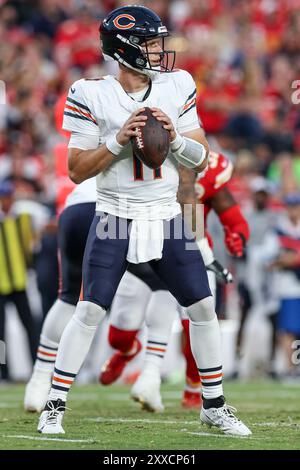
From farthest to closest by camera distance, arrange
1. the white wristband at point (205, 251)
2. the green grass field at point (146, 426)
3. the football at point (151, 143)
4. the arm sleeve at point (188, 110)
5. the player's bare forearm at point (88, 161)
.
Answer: the white wristband at point (205, 251), the arm sleeve at point (188, 110), the player's bare forearm at point (88, 161), the football at point (151, 143), the green grass field at point (146, 426)

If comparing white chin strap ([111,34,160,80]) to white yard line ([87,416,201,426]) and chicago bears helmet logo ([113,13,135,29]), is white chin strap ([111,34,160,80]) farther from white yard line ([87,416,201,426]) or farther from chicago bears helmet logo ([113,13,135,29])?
white yard line ([87,416,201,426])

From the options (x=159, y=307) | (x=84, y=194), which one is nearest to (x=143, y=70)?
(x=84, y=194)

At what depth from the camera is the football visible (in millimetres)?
4805

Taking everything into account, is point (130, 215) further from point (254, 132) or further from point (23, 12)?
point (23, 12)

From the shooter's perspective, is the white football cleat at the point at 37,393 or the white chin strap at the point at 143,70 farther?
the white football cleat at the point at 37,393

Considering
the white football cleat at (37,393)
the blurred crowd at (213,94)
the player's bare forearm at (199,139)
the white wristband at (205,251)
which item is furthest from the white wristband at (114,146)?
the blurred crowd at (213,94)

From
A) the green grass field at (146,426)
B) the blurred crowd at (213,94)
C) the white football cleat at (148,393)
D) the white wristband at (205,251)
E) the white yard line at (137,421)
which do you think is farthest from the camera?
the blurred crowd at (213,94)

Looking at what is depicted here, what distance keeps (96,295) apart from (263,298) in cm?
606

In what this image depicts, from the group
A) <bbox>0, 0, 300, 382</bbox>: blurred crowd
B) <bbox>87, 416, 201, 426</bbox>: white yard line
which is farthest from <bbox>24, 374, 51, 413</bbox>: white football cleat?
<bbox>0, 0, 300, 382</bbox>: blurred crowd

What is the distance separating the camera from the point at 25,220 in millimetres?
10375

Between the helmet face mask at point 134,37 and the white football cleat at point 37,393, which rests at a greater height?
the helmet face mask at point 134,37

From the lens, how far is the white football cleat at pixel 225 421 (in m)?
5.00

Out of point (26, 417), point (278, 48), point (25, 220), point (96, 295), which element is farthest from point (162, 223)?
point (278, 48)

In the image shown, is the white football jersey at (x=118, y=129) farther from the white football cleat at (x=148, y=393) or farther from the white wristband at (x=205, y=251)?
the white football cleat at (x=148, y=393)
